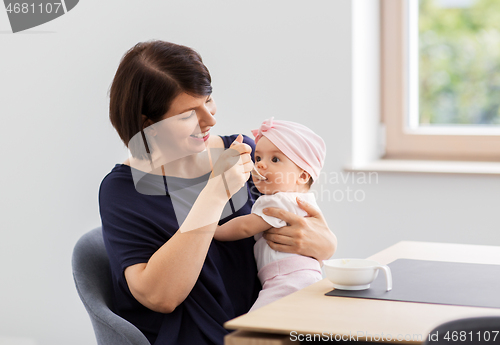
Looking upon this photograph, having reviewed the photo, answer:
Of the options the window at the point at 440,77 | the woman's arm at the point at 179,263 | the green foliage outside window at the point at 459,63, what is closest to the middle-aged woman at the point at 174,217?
the woman's arm at the point at 179,263

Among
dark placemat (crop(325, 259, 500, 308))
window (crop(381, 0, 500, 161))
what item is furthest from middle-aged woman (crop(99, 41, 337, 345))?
window (crop(381, 0, 500, 161))

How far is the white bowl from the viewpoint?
3.50 feet

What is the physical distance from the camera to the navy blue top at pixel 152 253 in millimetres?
1270

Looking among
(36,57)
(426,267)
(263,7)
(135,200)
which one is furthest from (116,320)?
(36,57)

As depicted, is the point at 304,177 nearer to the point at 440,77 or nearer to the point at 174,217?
the point at 174,217

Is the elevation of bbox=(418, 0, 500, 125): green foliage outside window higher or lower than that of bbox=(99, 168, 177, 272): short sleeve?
higher

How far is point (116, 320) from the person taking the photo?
1.23m

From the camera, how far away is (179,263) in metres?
1.20

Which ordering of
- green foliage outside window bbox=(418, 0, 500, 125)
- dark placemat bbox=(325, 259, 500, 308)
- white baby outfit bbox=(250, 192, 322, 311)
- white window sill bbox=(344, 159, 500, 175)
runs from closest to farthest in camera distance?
1. dark placemat bbox=(325, 259, 500, 308)
2. white baby outfit bbox=(250, 192, 322, 311)
3. white window sill bbox=(344, 159, 500, 175)
4. green foliage outside window bbox=(418, 0, 500, 125)

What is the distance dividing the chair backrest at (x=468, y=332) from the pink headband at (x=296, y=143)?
806mm

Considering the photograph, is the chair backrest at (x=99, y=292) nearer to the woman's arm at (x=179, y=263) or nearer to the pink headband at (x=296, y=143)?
the woman's arm at (x=179, y=263)

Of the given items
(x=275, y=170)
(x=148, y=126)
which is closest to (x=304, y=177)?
(x=275, y=170)

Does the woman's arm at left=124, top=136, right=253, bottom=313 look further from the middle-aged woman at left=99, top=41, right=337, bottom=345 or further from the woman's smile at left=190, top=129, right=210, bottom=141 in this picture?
the woman's smile at left=190, top=129, right=210, bottom=141

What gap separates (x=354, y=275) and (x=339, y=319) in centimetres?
17
